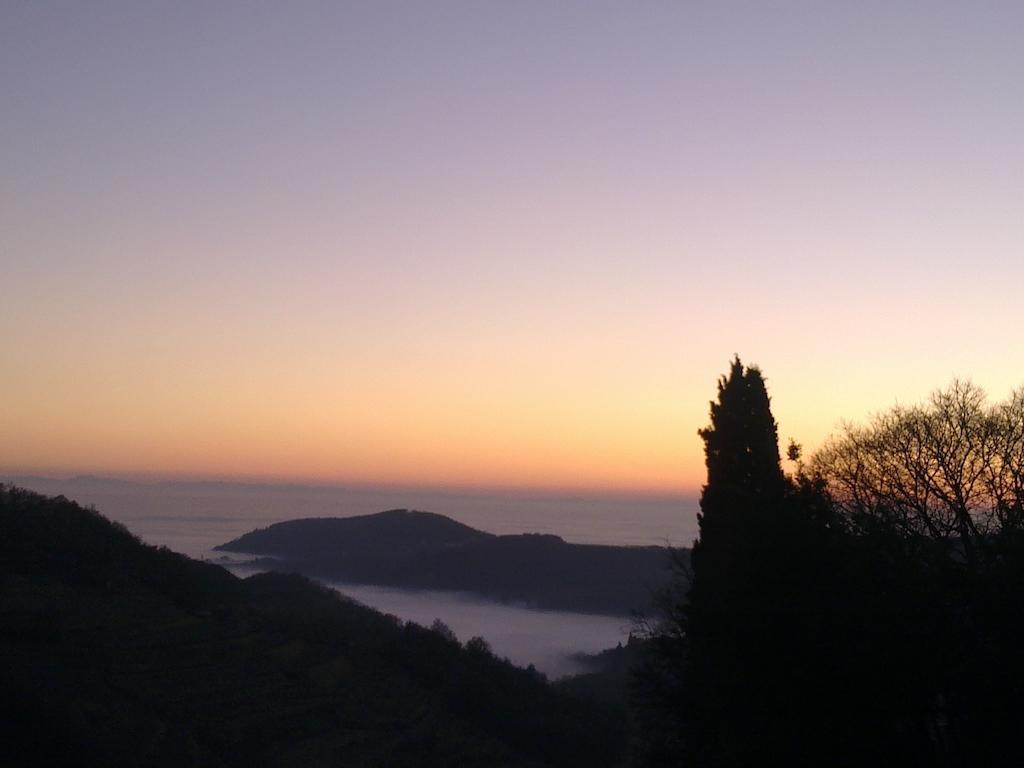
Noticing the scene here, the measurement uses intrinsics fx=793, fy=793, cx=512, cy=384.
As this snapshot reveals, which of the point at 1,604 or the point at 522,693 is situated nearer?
the point at 1,604

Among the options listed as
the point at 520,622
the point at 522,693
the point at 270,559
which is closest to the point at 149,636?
the point at 522,693

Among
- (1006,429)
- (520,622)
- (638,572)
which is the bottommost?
(520,622)

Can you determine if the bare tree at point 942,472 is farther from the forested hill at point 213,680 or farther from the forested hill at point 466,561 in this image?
the forested hill at point 466,561

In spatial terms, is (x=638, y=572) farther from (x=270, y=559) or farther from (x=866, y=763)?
(x=866, y=763)

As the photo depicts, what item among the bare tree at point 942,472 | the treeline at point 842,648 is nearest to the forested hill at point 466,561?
the bare tree at point 942,472

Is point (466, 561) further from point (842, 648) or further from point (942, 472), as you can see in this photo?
point (842, 648)

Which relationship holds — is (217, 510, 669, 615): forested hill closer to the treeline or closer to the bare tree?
the bare tree

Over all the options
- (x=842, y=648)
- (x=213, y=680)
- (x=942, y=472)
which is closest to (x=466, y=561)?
(x=213, y=680)
